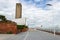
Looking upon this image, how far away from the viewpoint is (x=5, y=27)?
60.0m

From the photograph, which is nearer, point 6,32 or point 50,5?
point 50,5

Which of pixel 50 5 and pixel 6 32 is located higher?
pixel 50 5

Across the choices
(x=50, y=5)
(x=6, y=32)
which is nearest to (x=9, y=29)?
(x=6, y=32)

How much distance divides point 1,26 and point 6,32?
10.0 feet

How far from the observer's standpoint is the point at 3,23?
60.9 meters

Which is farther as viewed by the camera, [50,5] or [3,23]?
[3,23]

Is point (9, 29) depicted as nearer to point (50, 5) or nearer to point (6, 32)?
point (6, 32)

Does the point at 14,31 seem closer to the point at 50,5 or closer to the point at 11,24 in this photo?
the point at 11,24

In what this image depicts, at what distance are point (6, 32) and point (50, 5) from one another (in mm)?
18016

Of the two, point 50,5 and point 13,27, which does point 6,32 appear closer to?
point 13,27

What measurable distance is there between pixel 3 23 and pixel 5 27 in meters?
1.83

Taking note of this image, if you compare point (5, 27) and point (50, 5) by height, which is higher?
point (50, 5)

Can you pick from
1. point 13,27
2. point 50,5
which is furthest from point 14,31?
point 50,5

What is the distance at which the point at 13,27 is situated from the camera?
2361 inches
